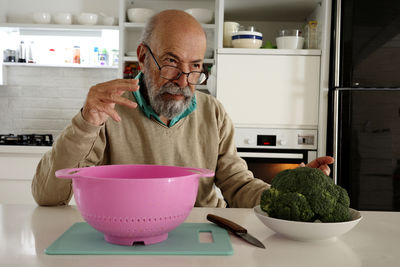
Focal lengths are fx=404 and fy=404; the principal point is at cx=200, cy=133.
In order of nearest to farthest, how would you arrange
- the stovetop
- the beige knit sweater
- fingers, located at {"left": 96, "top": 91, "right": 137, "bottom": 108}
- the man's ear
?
fingers, located at {"left": 96, "top": 91, "right": 137, "bottom": 108}, the beige knit sweater, the man's ear, the stovetop

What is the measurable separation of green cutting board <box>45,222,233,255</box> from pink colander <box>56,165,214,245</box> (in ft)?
0.07

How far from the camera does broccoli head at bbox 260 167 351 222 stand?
2.29ft

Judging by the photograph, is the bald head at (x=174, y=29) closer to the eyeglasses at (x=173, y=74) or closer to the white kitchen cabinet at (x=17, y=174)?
the eyeglasses at (x=173, y=74)

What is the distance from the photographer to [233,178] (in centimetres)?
136

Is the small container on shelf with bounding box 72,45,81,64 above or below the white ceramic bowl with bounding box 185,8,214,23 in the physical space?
below

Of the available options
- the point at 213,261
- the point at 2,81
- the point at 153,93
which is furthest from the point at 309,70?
the point at 2,81

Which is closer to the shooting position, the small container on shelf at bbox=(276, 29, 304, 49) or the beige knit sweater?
the beige knit sweater

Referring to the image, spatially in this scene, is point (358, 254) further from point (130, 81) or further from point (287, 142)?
point (287, 142)

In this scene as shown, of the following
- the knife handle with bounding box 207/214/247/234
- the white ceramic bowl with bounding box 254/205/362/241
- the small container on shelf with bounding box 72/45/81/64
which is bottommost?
the knife handle with bounding box 207/214/247/234

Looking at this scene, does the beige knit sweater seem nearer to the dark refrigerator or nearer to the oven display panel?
the oven display panel

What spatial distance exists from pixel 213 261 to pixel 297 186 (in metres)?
0.20

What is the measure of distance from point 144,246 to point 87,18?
262 centimetres

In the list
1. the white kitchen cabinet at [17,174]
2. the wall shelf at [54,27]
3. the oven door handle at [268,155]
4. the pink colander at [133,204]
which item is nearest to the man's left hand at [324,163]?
the pink colander at [133,204]

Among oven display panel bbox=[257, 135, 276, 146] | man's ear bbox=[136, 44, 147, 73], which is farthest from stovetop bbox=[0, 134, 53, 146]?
man's ear bbox=[136, 44, 147, 73]
